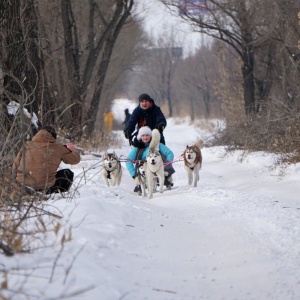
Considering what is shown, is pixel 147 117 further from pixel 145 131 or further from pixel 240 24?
pixel 240 24

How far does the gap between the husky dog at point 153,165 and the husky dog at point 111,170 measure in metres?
0.72

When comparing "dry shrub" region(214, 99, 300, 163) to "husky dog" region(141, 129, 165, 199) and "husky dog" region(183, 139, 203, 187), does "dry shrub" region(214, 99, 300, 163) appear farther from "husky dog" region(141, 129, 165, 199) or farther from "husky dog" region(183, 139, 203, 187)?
"husky dog" region(141, 129, 165, 199)

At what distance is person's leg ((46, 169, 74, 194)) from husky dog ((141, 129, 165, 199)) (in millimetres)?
2286

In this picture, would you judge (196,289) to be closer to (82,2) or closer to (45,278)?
(45,278)

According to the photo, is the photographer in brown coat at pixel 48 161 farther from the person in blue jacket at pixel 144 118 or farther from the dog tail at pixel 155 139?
the person in blue jacket at pixel 144 118

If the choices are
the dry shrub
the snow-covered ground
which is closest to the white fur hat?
the snow-covered ground

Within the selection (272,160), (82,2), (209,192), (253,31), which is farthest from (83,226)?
(82,2)

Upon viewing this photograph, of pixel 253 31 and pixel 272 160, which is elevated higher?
pixel 253 31

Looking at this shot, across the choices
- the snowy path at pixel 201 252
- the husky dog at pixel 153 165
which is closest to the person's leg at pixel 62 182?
the snowy path at pixel 201 252

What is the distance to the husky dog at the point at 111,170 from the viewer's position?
10188 millimetres

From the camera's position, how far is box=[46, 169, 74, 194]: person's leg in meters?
7.05

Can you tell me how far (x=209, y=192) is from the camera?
9.01 meters

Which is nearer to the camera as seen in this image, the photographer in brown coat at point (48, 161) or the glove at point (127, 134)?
the photographer in brown coat at point (48, 161)

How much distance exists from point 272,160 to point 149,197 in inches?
205
